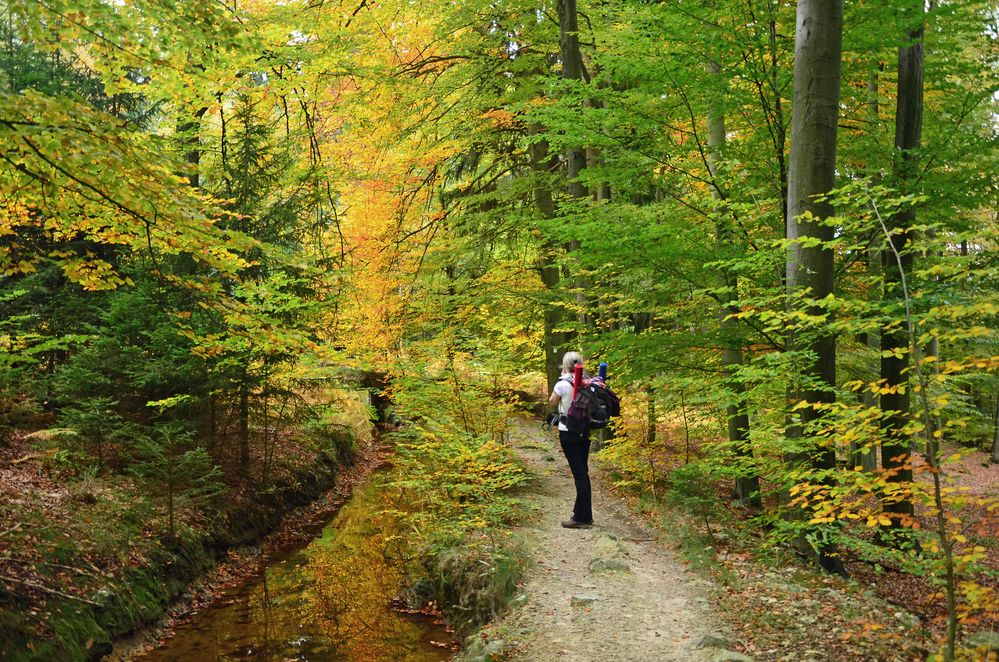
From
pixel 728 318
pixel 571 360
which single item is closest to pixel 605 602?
pixel 571 360

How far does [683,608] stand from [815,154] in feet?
13.4

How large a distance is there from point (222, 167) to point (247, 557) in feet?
19.8

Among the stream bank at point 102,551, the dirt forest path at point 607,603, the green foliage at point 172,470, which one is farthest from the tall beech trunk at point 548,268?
the green foliage at point 172,470

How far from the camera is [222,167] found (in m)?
10.2

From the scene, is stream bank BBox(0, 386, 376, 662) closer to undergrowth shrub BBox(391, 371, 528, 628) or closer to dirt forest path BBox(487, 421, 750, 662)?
undergrowth shrub BBox(391, 371, 528, 628)

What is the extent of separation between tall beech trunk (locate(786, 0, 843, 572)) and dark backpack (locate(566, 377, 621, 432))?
7.22 ft

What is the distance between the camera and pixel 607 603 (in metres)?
5.71

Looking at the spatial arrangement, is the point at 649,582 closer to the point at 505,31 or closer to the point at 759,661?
the point at 759,661

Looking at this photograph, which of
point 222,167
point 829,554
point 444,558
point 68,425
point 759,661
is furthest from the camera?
point 222,167

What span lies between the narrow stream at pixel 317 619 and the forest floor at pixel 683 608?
1330 millimetres

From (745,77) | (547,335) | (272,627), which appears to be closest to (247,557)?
(272,627)

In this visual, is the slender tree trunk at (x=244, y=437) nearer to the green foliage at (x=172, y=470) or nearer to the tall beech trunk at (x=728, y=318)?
the green foliage at (x=172, y=470)

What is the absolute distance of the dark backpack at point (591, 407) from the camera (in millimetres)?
7215

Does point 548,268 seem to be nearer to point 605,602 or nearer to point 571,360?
point 571,360
